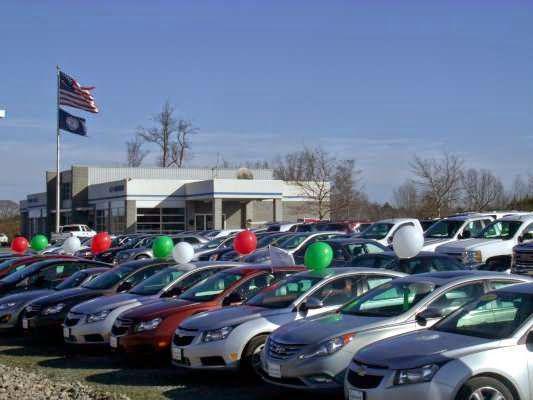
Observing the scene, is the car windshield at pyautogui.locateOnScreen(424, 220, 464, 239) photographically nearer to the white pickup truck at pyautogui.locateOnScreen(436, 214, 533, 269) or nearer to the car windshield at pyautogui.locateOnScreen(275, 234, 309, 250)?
the white pickup truck at pyautogui.locateOnScreen(436, 214, 533, 269)

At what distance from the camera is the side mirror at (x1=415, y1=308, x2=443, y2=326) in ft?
26.5

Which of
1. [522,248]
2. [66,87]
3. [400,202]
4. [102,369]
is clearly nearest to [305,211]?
[400,202]

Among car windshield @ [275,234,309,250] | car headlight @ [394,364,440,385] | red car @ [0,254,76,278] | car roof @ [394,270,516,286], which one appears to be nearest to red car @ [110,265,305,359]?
car roof @ [394,270,516,286]

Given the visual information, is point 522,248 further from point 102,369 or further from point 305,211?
point 305,211

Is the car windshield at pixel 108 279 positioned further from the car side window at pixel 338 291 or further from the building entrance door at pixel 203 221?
the building entrance door at pixel 203 221

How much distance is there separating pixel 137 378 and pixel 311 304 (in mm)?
2675

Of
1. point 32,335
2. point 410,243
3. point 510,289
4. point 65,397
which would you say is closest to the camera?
point 510,289

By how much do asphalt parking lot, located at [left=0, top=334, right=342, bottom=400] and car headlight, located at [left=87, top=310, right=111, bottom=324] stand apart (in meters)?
0.62

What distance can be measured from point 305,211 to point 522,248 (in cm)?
4388

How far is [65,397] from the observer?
8.45 meters

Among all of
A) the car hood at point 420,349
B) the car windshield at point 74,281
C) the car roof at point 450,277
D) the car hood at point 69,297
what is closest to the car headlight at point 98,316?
the car hood at point 69,297

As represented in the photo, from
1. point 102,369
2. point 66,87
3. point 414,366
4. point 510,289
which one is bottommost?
point 102,369

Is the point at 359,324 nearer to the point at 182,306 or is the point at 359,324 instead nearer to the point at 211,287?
the point at 182,306

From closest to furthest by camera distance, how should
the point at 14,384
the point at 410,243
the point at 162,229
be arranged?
the point at 14,384
the point at 410,243
the point at 162,229
